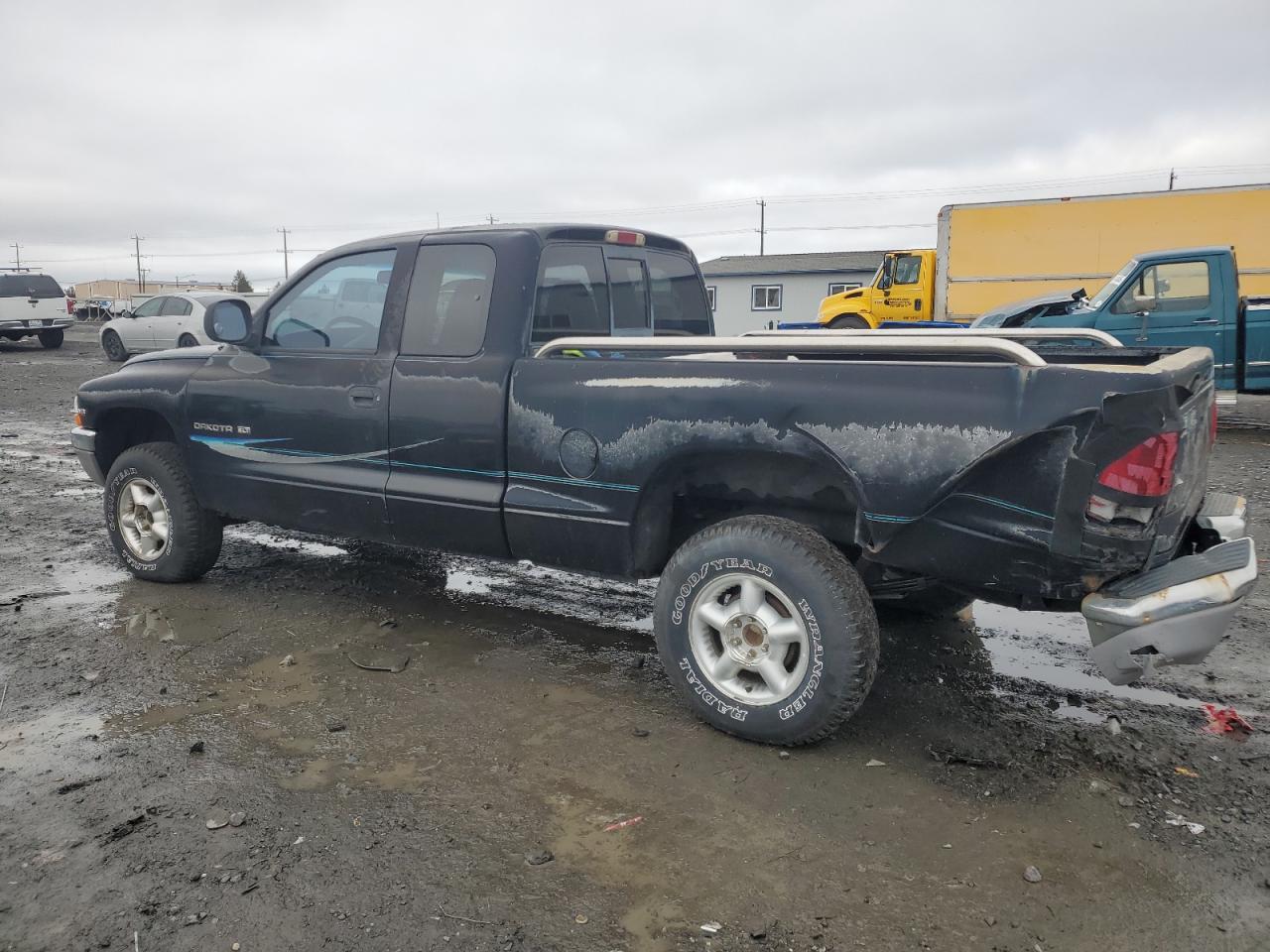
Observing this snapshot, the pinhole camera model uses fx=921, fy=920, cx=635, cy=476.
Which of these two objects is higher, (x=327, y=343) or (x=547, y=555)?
(x=327, y=343)

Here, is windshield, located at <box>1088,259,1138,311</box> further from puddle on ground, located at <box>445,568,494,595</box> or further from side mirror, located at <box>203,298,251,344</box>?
side mirror, located at <box>203,298,251,344</box>

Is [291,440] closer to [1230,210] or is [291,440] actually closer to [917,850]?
[917,850]

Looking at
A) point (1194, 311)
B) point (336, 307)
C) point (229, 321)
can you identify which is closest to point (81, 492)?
point (229, 321)

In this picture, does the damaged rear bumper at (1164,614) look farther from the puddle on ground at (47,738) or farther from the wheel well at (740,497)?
the puddle on ground at (47,738)

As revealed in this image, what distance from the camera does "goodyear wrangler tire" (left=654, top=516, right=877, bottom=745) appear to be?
10.3 ft

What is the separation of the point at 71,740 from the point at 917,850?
3005 mm

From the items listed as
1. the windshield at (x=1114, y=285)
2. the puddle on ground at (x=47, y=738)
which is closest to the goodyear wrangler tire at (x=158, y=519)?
the puddle on ground at (x=47, y=738)

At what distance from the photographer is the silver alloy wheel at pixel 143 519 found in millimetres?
5172

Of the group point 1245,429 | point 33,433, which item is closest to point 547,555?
point 33,433

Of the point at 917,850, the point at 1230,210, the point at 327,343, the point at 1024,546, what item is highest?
the point at 1230,210

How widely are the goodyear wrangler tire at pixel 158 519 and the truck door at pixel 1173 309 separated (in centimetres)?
1021

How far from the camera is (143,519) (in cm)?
526

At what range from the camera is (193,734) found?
344 cm

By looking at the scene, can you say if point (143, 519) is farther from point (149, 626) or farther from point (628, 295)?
point (628, 295)
